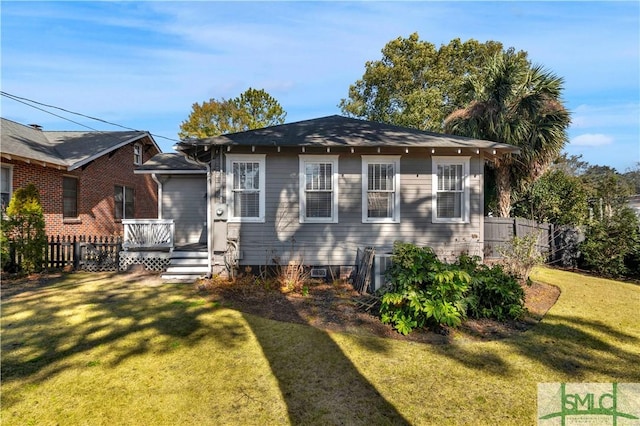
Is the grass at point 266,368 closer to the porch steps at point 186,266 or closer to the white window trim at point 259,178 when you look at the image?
the porch steps at point 186,266

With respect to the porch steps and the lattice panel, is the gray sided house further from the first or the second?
the lattice panel

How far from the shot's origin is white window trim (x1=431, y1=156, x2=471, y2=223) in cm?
899

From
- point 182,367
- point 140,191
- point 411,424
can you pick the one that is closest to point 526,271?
point 411,424

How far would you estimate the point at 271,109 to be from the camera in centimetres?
3541

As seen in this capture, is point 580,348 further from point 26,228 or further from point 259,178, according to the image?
point 26,228

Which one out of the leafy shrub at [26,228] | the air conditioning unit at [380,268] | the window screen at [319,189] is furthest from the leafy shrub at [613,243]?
the leafy shrub at [26,228]

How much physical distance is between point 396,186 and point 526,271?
11.8ft

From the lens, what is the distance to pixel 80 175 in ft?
46.0

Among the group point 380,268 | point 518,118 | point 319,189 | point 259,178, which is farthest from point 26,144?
point 518,118

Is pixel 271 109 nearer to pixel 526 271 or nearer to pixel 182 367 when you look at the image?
pixel 526 271

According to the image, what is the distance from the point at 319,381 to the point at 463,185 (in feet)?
23.5

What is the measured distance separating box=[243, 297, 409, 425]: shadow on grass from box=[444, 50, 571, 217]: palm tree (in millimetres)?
10700

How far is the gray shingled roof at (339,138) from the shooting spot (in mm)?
8258

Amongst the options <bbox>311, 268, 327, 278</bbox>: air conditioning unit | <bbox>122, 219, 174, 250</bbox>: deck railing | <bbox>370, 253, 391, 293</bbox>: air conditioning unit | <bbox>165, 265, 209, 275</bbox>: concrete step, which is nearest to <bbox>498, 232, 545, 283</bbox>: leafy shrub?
<bbox>370, 253, 391, 293</bbox>: air conditioning unit
